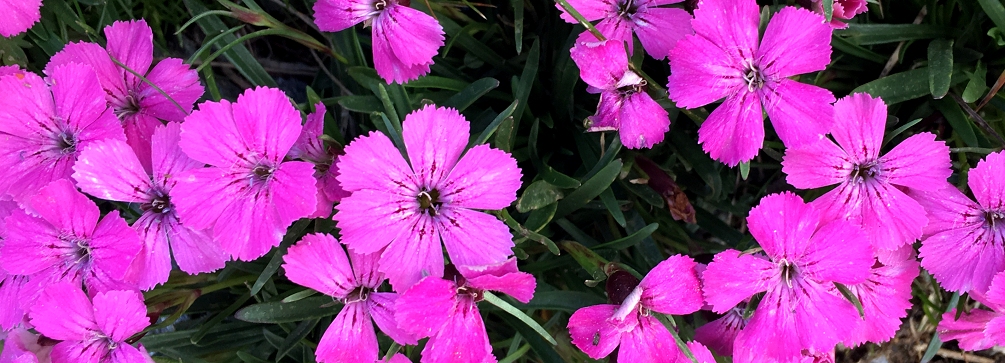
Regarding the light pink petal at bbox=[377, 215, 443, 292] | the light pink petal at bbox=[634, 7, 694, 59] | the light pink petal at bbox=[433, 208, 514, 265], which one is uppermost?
the light pink petal at bbox=[634, 7, 694, 59]

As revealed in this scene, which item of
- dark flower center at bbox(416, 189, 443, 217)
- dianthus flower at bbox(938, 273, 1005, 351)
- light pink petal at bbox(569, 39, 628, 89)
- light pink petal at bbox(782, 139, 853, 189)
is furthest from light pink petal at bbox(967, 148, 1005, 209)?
dark flower center at bbox(416, 189, 443, 217)

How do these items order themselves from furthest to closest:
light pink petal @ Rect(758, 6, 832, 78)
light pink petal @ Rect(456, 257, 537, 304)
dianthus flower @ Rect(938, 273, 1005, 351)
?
dianthus flower @ Rect(938, 273, 1005, 351) → light pink petal @ Rect(758, 6, 832, 78) → light pink petal @ Rect(456, 257, 537, 304)

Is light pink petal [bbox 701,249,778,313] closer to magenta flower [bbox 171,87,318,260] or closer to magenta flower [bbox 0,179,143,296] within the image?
magenta flower [bbox 171,87,318,260]

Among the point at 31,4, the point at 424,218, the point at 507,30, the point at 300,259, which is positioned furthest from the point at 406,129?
the point at 31,4

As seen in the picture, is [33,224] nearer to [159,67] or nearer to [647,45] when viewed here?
[159,67]

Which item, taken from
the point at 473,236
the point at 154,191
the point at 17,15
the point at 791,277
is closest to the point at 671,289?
Result: the point at 791,277

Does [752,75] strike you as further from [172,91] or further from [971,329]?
[172,91]

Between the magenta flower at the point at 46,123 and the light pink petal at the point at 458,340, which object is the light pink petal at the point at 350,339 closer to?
the light pink petal at the point at 458,340
